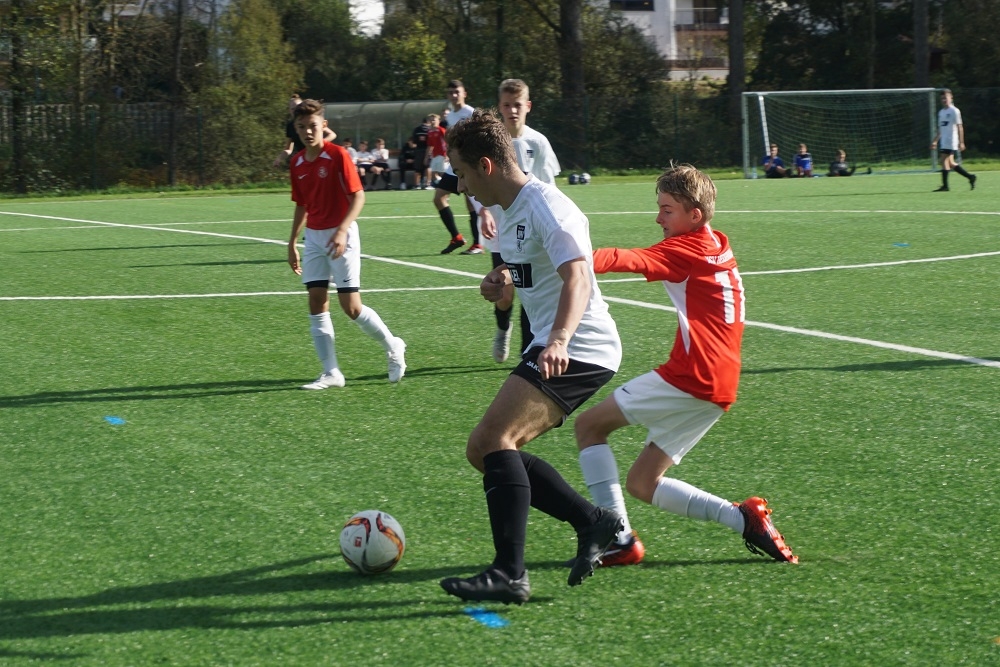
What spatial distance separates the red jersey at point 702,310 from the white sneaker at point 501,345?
153 inches

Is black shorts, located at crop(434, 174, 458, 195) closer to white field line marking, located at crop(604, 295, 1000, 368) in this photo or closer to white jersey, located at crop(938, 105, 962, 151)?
white field line marking, located at crop(604, 295, 1000, 368)

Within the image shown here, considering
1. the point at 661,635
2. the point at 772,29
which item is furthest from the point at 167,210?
the point at 772,29

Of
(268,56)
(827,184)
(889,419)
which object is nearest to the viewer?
(889,419)

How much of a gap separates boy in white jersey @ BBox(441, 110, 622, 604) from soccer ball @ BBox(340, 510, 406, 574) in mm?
384

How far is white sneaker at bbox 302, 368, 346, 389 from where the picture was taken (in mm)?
7594

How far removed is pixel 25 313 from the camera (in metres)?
10.7

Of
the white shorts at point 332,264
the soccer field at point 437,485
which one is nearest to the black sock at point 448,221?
the soccer field at point 437,485

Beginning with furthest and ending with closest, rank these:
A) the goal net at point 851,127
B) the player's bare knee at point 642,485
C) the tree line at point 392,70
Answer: the goal net at point 851,127 < the tree line at point 392,70 < the player's bare knee at point 642,485

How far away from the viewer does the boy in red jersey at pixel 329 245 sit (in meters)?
7.69

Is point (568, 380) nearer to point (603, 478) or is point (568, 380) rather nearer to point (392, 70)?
point (603, 478)

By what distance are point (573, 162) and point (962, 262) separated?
25552mm

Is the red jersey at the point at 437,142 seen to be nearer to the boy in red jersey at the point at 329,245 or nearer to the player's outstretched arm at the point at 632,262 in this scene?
the boy in red jersey at the point at 329,245

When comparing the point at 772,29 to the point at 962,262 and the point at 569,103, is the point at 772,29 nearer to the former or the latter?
the point at 569,103

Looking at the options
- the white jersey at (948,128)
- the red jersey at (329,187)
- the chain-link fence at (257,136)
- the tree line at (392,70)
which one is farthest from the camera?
the tree line at (392,70)
